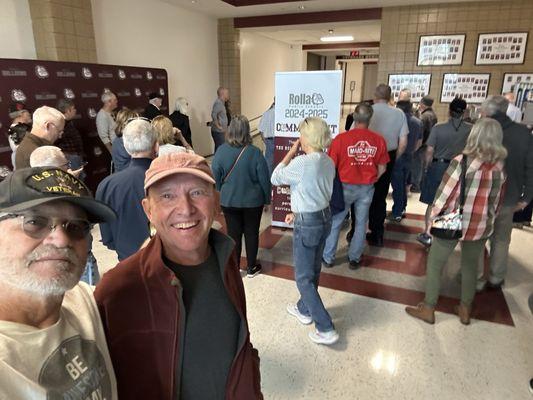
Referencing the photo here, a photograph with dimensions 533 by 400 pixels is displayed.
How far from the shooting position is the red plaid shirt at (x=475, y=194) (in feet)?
7.26

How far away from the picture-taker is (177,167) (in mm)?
1022

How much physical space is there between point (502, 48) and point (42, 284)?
8706mm

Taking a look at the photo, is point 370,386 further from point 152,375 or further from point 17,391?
point 17,391

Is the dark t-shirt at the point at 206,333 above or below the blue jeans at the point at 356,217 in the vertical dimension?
above

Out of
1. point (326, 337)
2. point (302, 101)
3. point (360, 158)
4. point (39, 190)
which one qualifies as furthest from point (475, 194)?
point (39, 190)

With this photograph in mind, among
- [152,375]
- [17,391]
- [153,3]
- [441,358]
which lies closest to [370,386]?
[441,358]

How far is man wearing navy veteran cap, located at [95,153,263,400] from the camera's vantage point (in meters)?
0.94

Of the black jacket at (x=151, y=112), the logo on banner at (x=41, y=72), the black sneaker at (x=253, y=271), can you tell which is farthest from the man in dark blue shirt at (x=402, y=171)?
the logo on banner at (x=41, y=72)

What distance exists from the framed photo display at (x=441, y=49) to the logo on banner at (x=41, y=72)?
7.02 metres

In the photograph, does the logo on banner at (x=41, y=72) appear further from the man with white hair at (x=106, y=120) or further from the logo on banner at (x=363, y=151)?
the logo on banner at (x=363, y=151)

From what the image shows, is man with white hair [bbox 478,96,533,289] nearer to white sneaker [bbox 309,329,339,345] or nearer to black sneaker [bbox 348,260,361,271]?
black sneaker [bbox 348,260,361,271]

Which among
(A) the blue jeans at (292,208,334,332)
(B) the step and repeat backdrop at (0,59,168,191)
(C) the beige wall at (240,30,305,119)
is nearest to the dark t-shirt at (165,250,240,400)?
(A) the blue jeans at (292,208,334,332)

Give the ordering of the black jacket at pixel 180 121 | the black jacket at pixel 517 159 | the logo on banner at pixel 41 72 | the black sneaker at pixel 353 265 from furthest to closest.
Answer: the black jacket at pixel 180 121
the logo on banner at pixel 41 72
the black sneaker at pixel 353 265
the black jacket at pixel 517 159

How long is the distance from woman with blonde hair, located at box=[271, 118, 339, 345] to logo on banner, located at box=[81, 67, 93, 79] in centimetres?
394
